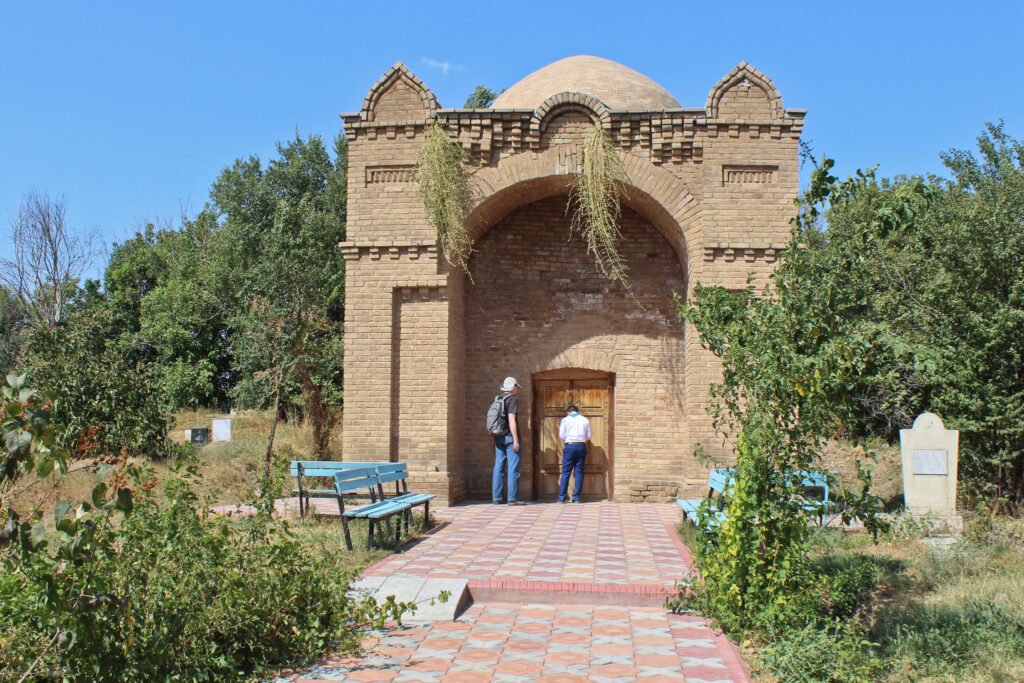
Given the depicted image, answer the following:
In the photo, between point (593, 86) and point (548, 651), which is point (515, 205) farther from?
point (548, 651)

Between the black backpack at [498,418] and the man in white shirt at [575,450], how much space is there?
106 cm

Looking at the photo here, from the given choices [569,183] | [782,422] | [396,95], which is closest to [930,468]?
[782,422]

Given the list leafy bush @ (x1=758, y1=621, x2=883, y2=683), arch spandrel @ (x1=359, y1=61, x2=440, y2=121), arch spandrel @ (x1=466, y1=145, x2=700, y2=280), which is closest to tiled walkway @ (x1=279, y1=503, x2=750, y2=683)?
leafy bush @ (x1=758, y1=621, x2=883, y2=683)

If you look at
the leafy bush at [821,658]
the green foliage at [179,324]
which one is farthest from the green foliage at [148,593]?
the green foliage at [179,324]

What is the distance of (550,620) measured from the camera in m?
5.95

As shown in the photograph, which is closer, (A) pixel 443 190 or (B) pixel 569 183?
(A) pixel 443 190

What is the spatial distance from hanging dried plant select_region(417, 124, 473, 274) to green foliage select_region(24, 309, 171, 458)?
6.47m

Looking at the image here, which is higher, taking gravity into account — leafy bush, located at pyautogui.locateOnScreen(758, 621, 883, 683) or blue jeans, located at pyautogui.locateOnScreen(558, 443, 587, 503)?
blue jeans, located at pyautogui.locateOnScreen(558, 443, 587, 503)

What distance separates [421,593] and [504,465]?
247 inches

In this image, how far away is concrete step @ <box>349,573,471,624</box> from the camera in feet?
19.3

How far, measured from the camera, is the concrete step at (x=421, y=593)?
5871 mm

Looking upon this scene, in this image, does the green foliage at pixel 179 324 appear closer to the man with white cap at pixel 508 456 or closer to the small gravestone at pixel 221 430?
the small gravestone at pixel 221 430

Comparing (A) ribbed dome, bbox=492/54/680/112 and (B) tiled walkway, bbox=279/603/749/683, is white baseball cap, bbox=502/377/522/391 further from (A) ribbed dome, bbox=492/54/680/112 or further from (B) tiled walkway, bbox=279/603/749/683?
(B) tiled walkway, bbox=279/603/749/683

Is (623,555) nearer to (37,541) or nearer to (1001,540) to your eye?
(1001,540)
